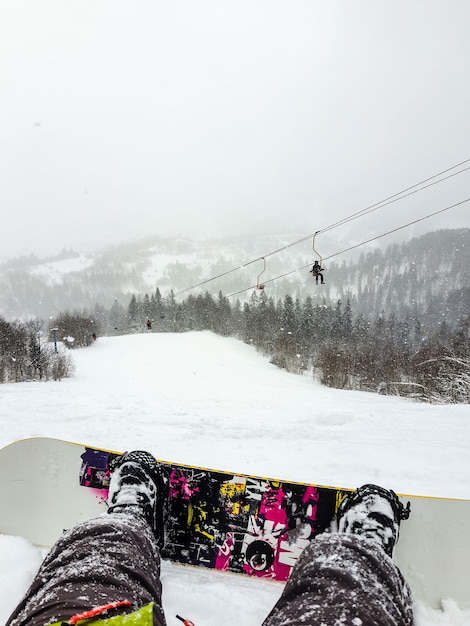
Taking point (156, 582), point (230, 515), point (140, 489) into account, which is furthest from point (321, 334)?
point (156, 582)

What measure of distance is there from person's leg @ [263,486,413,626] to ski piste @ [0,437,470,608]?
3.81 ft

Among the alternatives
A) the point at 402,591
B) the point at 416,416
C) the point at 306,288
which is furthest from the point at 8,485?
the point at 306,288

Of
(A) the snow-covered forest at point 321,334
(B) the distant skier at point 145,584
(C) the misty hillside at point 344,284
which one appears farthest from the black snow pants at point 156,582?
(C) the misty hillside at point 344,284

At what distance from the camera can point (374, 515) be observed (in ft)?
6.35

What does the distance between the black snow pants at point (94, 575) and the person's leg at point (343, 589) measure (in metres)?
0.42

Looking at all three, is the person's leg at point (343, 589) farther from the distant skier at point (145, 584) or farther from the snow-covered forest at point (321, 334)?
the snow-covered forest at point (321, 334)

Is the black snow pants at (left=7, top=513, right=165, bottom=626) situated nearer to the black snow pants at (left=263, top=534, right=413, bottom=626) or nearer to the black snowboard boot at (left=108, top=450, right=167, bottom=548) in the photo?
the black snow pants at (left=263, top=534, right=413, bottom=626)

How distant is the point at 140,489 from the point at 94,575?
1.08m

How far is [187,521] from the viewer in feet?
8.24

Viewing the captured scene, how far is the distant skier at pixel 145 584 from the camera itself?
94 centimetres

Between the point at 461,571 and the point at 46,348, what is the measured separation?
19.4 metres

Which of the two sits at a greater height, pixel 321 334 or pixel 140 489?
pixel 321 334

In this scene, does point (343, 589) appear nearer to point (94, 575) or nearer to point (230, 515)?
point (94, 575)

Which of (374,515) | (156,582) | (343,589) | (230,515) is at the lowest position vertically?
(230,515)
